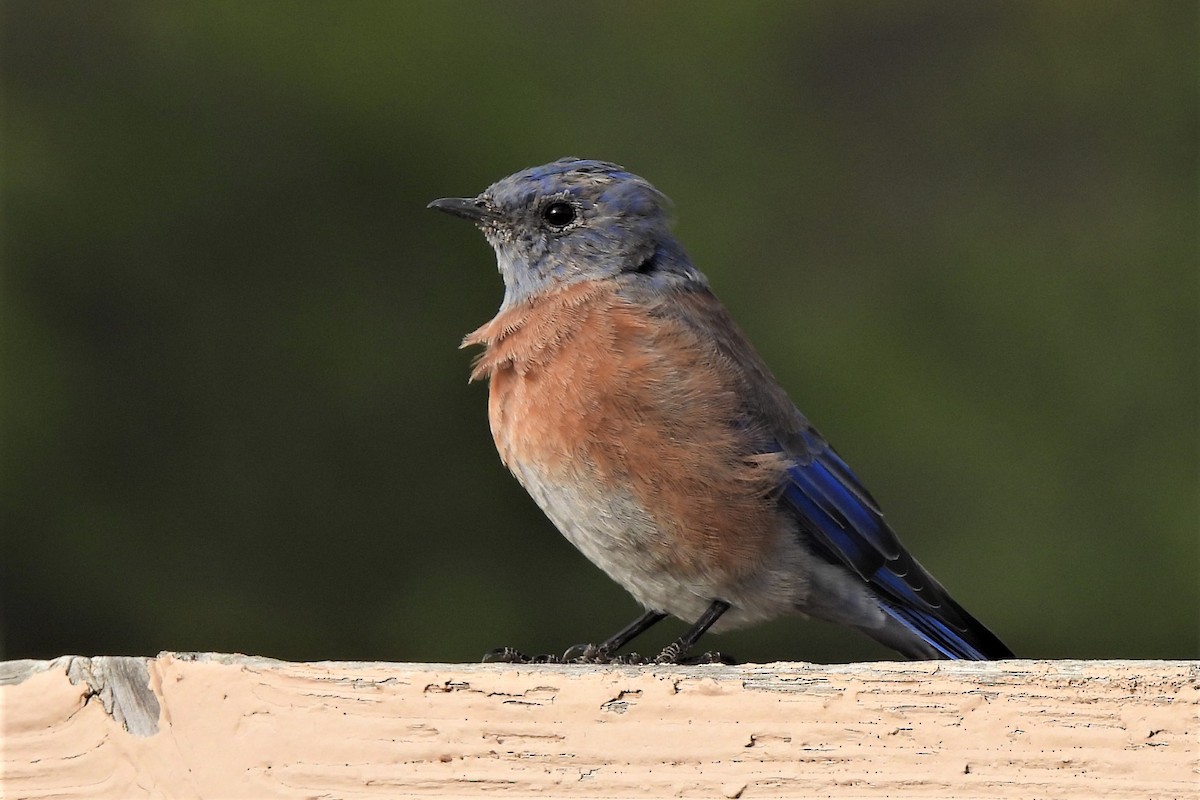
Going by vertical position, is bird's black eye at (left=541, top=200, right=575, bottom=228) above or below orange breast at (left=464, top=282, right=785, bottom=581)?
above

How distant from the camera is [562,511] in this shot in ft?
11.1

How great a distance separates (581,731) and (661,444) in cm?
134

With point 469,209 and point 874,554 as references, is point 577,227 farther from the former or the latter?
point 874,554

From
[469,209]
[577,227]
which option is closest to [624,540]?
[577,227]

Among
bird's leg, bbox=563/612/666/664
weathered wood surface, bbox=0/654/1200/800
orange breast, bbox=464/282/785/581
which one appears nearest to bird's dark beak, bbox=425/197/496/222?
orange breast, bbox=464/282/785/581

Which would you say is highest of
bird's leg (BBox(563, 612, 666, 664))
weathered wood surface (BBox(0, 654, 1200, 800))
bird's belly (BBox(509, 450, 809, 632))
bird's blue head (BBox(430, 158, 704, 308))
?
bird's blue head (BBox(430, 158, 704, 308))

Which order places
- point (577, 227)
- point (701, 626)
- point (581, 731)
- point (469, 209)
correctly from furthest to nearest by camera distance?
point (469, 209) → point (577, 227) → point (701, 626) → point (581, 731)

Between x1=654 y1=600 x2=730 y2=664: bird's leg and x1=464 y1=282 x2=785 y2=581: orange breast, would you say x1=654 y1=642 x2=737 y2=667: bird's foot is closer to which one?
x1=654 y1=600 x2=730 y2=664: bird's leg

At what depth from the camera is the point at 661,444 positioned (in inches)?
132

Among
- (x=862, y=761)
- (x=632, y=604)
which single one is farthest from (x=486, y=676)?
(x=632, y=604)

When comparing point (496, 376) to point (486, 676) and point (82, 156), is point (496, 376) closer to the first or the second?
point (486, 676)

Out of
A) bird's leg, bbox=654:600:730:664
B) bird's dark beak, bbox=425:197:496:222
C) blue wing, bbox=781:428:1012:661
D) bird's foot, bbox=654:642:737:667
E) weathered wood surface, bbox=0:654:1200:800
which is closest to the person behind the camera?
weathered wood surface, bbox=0:654:1200:800

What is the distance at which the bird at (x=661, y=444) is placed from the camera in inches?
132

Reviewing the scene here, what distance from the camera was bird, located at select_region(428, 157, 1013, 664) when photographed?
3.35m
